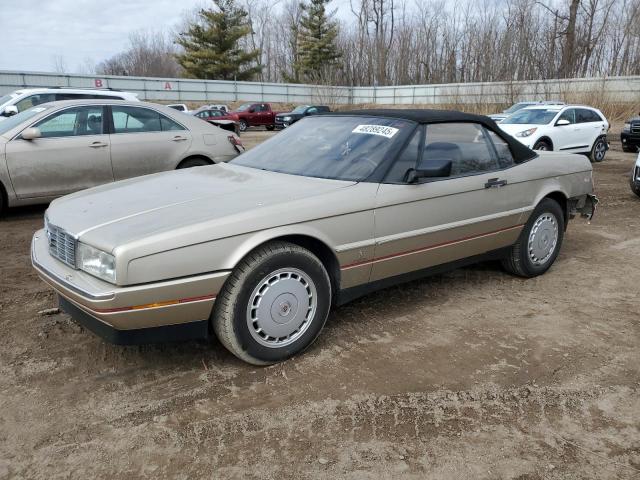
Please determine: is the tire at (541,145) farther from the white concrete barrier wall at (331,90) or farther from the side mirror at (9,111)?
the white concrete barrier wall at (331,90)

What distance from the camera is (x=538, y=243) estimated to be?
4625 mm

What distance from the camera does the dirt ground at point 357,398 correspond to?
2275 mm

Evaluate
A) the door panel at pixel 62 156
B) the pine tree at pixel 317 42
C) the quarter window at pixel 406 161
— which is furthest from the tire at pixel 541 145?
the pine tree at pixel 317 42

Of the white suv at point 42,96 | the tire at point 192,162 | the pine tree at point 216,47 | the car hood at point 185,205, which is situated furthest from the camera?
the pine tree at point 216,47

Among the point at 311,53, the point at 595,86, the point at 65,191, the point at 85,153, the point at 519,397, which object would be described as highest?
the point at 311,53

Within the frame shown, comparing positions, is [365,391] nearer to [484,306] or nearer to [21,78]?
[484,306]

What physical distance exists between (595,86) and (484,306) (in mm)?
27750

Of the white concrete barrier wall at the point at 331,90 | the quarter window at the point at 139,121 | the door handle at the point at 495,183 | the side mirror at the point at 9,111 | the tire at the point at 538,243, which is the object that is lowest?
the tire at the point at 538,243

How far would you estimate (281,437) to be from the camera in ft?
8.00

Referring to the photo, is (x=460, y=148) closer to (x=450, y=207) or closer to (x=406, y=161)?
(x=450, y=207)

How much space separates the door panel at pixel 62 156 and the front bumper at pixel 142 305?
4109 mm

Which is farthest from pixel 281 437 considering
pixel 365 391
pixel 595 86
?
pixel 595 86

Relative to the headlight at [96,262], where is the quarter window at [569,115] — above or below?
above

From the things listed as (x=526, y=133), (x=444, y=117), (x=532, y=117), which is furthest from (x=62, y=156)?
(x=532, y=117)
